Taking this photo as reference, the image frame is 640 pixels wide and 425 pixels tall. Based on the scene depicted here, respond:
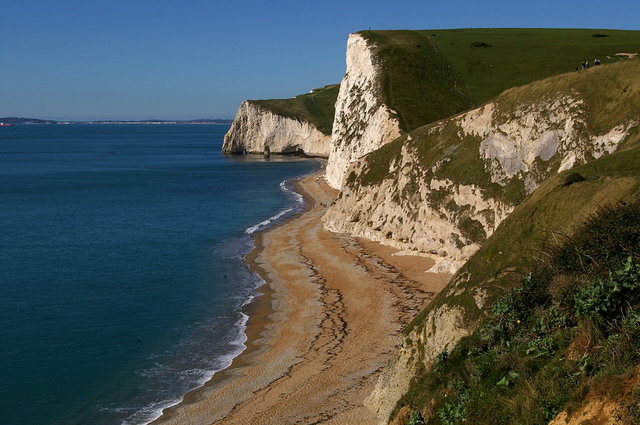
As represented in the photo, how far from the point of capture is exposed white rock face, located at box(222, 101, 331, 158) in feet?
569

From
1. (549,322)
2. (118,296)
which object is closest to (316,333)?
(118,296)

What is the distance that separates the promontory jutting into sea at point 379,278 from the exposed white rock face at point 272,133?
79234 millimetres

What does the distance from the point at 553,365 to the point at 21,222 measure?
6390 centimetres

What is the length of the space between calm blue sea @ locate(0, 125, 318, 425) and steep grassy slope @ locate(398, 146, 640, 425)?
12402 mm

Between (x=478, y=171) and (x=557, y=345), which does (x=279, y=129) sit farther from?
(x=557, y=345)

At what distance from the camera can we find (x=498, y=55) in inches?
4094

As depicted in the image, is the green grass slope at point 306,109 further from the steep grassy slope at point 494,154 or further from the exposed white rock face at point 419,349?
the exposed white rock face at point 419,349

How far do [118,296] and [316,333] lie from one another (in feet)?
46.2

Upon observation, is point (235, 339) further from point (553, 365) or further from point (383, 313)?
point (553, 365)

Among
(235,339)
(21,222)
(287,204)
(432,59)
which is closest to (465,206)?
(235,339)

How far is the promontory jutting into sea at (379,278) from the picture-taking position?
17250 mm

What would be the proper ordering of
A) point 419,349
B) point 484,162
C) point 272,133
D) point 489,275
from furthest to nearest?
point 272,133 → point 484,162 → point 489,275 → point 419,349

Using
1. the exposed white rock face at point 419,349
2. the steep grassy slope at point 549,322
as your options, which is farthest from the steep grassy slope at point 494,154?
the exposed white rock face at point 419,349

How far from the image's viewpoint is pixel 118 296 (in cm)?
3962
